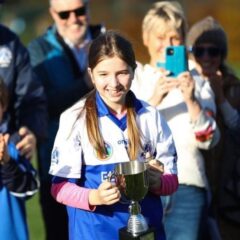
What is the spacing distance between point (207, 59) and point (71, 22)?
901 mm

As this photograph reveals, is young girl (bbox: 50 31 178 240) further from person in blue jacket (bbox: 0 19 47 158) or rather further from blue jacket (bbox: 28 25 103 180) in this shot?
blue jacket (bbox: 28 25 103 180)

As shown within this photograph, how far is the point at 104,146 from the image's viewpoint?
324 cm

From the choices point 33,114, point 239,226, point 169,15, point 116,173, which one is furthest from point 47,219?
point 116,173

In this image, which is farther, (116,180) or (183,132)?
(183,132)

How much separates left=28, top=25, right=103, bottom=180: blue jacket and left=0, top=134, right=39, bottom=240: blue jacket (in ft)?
1.91

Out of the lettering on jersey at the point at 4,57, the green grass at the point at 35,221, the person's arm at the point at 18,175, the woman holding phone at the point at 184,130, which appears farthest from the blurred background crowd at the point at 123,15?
the person's arm at the point at 18,175

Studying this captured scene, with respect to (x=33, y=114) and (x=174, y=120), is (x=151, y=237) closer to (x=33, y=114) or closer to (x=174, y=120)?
(x=174, y=120)

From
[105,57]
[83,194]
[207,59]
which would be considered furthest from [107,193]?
[207,59]

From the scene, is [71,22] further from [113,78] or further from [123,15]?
[123,15]

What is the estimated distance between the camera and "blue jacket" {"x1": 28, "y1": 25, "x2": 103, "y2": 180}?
4.62 meters

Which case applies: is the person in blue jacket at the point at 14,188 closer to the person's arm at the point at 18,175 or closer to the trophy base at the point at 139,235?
the person's arm at the point at 18,175

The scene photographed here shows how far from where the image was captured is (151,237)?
A: 10.0ft

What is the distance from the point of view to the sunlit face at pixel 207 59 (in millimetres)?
4457

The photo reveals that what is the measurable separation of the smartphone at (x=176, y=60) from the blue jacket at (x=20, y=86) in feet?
2.50
